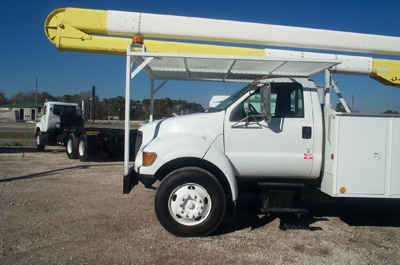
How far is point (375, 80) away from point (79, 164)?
30.1 ft

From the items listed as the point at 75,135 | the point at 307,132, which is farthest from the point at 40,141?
the point at 307,132

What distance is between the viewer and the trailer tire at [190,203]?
13.1ft

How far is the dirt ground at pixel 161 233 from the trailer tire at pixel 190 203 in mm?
182

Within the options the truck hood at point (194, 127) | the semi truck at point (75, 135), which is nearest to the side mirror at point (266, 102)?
the truck hood at point (194, 127)

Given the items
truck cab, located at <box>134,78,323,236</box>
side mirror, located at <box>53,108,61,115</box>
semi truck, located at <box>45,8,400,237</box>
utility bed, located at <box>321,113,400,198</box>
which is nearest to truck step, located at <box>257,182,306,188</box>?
semi truck, located at <box>45,8,400,237</box>

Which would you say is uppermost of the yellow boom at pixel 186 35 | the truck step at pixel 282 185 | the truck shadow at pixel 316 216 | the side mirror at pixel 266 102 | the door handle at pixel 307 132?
the yellow boom at pixel 186 35

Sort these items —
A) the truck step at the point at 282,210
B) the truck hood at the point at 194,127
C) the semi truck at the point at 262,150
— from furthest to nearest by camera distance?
the truck hood at the point at 194,127 < the truck step at the point at 282,210 < the semi truck at the point at 262,150

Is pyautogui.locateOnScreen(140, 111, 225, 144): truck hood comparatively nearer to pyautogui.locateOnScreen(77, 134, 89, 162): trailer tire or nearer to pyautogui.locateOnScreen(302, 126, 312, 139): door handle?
pyautogui.locateOnScreen(302, 126, 312, 139): door handle

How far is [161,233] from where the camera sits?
4238 mm

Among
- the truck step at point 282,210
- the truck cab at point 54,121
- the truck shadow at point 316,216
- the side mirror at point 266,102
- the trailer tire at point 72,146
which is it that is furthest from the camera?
the truck cab at point 54,121

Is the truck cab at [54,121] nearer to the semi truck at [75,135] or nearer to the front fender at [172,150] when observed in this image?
the semi truck at [75,135]

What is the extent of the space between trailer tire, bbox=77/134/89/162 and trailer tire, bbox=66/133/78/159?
24 centimetres

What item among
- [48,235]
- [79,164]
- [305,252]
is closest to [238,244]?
[305,252]

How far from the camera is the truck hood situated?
429cm
